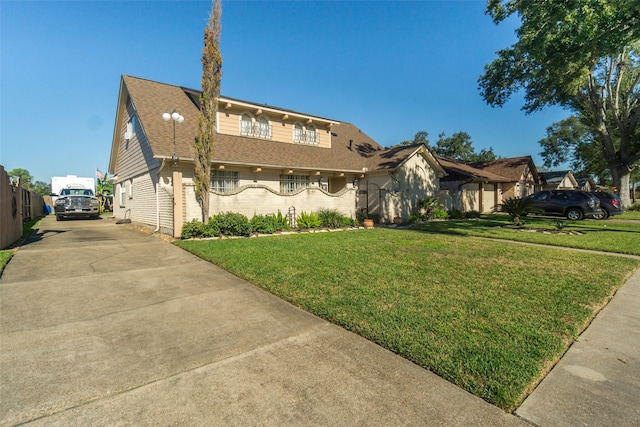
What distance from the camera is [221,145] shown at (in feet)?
45.4

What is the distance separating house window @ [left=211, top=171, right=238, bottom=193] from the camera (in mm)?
13672

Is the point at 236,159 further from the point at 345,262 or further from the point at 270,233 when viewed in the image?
the point at 345,262

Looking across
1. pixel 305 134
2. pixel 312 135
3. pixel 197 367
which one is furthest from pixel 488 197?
pixel 197 367

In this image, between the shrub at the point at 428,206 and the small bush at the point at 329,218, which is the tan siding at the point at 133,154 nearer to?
the small bush at the point at 329,218

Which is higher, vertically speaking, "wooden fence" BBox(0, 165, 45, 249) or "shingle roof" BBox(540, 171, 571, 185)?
"shingle roof" BBox(540, 171, 571, 185)

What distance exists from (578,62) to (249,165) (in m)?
17.6

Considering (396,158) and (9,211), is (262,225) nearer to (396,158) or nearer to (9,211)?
(9,211)

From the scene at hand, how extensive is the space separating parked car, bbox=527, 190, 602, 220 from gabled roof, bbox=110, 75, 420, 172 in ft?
22.1

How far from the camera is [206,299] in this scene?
4.62 m

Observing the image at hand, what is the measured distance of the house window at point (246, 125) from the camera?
1553 centimetres

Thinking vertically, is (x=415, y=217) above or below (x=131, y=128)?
below

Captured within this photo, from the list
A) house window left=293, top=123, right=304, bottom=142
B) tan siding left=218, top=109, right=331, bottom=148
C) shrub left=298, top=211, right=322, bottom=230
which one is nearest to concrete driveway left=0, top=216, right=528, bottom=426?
shrub left=298, top=211, right=322, bottom=230

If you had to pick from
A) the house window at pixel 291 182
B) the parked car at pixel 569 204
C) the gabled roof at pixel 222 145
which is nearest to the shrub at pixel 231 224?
the gabled roof at pixel 222 145

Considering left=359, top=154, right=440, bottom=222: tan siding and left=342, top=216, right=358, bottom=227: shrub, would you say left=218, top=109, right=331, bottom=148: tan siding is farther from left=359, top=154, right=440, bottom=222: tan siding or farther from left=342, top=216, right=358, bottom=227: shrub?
left=342, top=216, right=358, bottom=227: shrub
